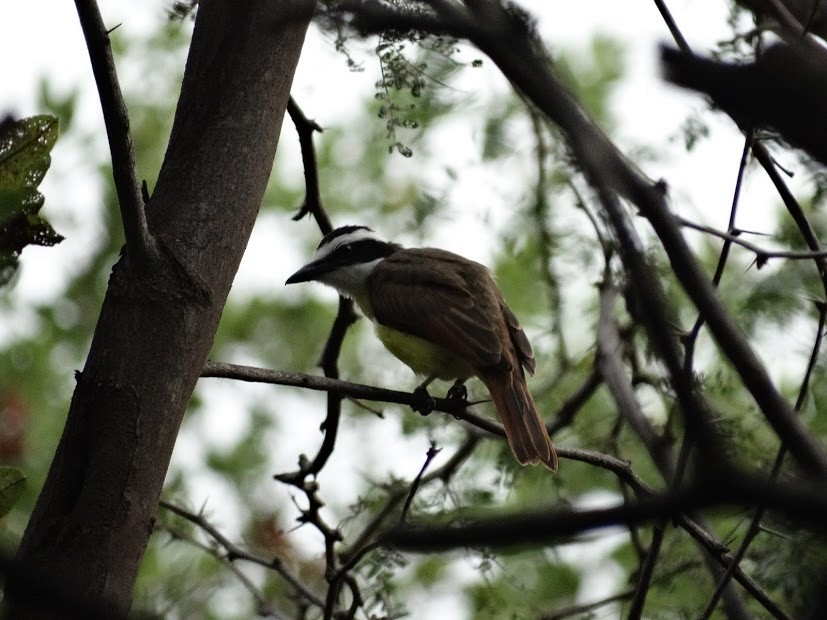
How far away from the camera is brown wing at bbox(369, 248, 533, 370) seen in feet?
15.3

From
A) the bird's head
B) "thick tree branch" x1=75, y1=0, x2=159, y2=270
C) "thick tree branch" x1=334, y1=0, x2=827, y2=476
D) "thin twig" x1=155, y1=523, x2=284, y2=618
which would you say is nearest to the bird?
"thick tree branch" x1=334, y1=0, x2=827, y2=476

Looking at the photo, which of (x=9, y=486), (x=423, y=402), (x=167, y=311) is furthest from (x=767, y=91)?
(x=423, y=402)

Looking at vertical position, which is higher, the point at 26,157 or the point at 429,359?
the point at 429,359

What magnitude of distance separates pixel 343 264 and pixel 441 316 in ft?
2.83

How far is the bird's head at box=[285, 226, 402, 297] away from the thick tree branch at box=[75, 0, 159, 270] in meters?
2.86

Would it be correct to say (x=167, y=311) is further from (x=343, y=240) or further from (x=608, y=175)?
(x=343, y=240)

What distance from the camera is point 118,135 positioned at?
2348 millimetres

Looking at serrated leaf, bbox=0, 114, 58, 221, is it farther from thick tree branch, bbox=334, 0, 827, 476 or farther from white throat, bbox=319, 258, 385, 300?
white throat, bbox=319, 258, 385, 300

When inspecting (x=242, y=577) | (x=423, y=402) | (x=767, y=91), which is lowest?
(x=767, y=91)

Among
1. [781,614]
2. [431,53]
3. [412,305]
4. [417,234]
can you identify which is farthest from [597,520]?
Answer: [417,234]

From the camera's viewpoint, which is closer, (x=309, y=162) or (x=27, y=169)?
(x=27, y=169)

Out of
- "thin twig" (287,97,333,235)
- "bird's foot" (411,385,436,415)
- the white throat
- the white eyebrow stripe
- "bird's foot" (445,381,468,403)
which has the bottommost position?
"bird's foot" (411,385,436,415)

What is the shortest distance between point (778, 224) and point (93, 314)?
15.2 feet

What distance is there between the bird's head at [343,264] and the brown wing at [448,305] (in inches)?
5.0
